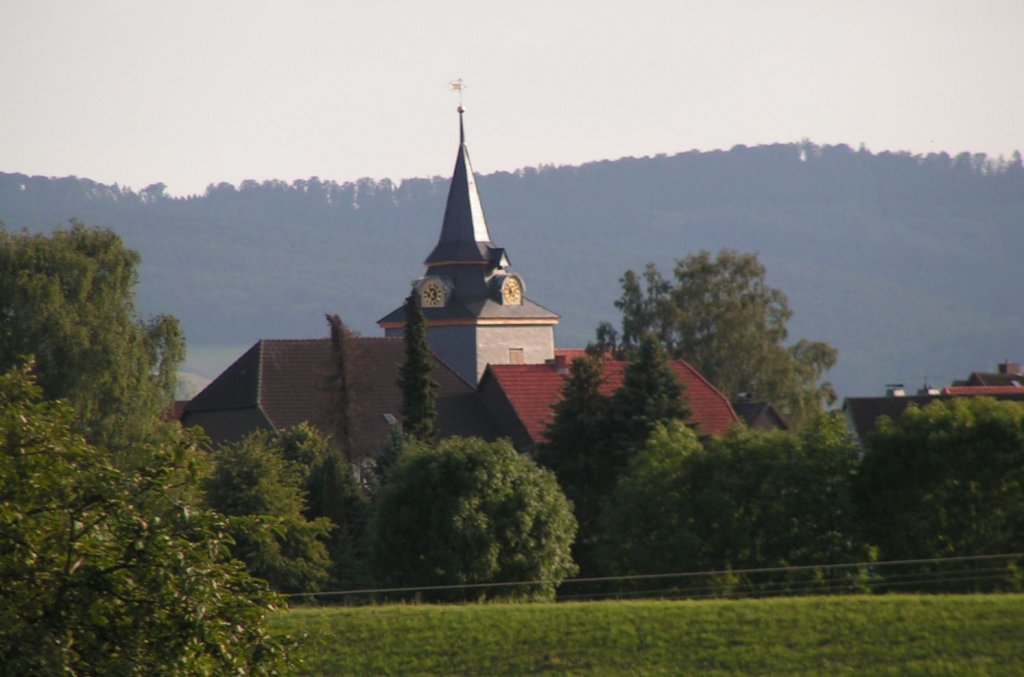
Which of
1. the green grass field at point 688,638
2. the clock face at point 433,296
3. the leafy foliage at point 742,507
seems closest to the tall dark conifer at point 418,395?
the leafy foliage at point 742,507

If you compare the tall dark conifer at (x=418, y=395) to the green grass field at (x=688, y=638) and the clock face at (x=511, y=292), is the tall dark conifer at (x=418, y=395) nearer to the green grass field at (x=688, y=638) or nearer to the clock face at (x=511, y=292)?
the green grass field at (x=688, y=638)

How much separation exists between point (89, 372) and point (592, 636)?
88.7ft

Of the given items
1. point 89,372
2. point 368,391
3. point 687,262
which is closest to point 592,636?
point 89,372

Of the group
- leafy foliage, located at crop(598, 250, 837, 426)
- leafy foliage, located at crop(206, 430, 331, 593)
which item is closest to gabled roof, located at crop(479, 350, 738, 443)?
leafy foliage, located at crop(598, 250, 837, 426)

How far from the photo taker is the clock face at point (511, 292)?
99312 mm

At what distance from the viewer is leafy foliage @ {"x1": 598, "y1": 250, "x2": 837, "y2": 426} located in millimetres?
88750

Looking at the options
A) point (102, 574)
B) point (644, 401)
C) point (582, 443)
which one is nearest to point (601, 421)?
point (582, 443)

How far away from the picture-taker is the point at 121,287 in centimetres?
5372

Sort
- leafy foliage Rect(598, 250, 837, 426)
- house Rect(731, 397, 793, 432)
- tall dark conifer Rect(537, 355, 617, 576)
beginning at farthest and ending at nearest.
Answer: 1. leafy foliage Rect(598, 250, 837, 426)
2. house Rect(731, 397, 793, 432)
3. tall dark conifer Rect(537, 355, 617, 576)

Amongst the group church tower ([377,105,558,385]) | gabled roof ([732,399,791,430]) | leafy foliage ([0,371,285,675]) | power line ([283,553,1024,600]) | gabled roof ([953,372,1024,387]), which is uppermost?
church tower ([377,105,558,385])

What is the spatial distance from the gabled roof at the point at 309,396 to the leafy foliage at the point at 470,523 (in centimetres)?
2300

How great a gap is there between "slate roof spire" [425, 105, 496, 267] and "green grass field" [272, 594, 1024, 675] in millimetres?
69538

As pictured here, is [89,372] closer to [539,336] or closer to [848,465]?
[848,465]

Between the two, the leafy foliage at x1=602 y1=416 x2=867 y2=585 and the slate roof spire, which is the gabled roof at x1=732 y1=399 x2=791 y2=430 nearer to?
the slate roof spire
